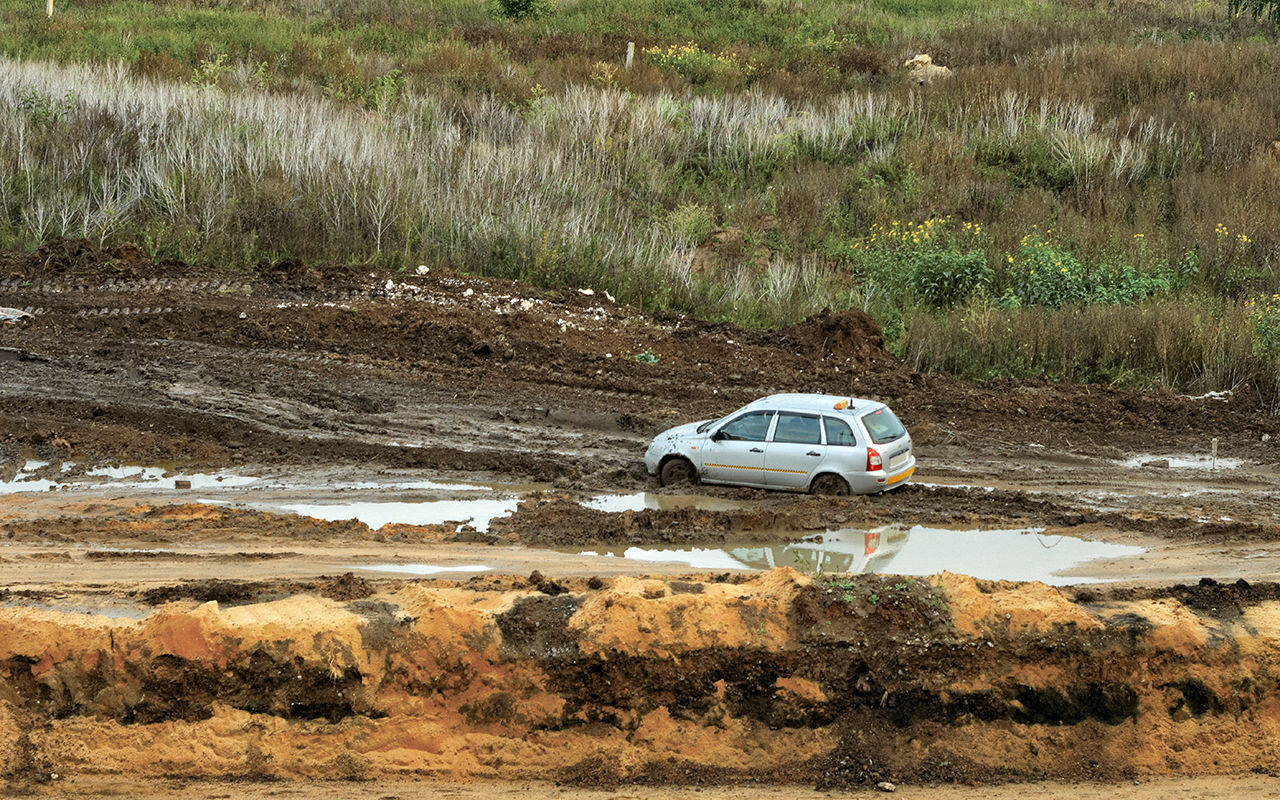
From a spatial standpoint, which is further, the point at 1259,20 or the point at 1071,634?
the point at 1259,20

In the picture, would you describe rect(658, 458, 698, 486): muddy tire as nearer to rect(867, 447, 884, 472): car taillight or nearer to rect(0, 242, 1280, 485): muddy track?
rect(0, 242, 1280, 485): muddy track

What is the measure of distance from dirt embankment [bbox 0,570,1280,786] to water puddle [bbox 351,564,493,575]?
98.6 inches

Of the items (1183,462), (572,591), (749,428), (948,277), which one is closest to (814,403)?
(749,428)

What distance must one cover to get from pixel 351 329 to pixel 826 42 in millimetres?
22996

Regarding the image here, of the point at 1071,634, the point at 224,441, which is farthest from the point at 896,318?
the point at 1071,634

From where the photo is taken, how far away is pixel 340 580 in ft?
34.0

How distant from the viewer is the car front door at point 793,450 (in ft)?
47.1

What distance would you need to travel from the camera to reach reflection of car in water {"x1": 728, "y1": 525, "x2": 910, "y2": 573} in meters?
12.2

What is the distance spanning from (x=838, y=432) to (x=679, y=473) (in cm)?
208

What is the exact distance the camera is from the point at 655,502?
14406 mm

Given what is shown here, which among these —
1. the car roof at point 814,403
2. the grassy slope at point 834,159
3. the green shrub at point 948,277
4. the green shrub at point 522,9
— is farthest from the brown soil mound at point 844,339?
the green shrub at point 522,9

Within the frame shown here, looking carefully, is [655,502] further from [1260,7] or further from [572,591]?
[1260,7]

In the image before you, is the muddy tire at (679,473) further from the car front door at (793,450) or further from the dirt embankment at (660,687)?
the dirt embankment at (660,687)

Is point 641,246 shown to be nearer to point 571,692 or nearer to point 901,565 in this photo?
point 901,565
